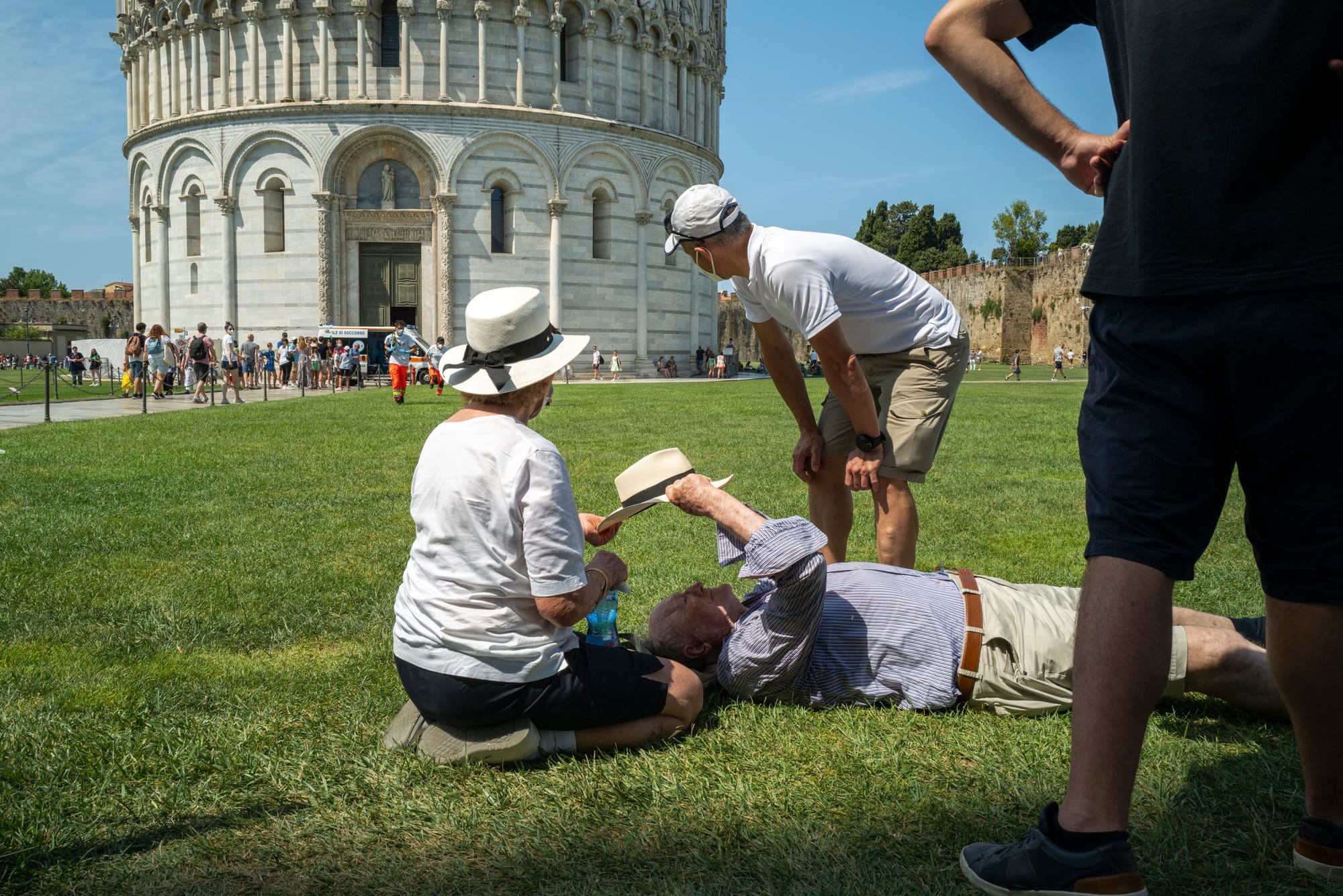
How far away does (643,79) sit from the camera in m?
43.2

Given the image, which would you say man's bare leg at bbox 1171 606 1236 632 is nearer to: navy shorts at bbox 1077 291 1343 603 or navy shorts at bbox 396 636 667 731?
navy shorts at bbox 1077 291 1343 603

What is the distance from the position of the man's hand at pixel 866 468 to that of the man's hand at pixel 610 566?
4.38 ft

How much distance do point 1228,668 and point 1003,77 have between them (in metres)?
1.99

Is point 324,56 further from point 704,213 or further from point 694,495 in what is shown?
point 694,495

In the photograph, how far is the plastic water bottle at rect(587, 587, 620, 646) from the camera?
3.79m

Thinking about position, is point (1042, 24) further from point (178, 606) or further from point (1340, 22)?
point (178, 606)

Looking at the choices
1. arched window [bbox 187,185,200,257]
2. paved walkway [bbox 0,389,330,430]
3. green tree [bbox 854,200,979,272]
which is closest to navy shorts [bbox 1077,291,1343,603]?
paved walkway [bbox 0,389,330,430]

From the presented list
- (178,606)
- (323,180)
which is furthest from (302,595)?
(323,180)

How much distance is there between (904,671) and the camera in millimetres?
3543

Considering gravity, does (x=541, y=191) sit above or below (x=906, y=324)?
above

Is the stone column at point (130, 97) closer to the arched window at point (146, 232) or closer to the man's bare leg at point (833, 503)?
the arched window at point (146, 232)

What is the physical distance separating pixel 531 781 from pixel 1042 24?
254 cm

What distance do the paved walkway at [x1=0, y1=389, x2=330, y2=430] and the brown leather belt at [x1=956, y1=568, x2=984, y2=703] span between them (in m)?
15.1

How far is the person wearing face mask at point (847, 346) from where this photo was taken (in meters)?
4.10
